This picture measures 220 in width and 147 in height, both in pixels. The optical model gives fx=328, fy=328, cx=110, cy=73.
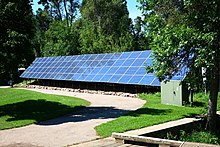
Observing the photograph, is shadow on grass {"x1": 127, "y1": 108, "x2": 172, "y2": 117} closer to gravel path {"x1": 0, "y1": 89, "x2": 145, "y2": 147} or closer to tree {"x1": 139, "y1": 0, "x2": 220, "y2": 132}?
gravel path {"x1": 0, "y1": 89, "x2": 145, "y2": 147}

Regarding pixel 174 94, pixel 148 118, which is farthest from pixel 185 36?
pixel 174 94

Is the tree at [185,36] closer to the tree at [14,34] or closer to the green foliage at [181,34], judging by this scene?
the green foliage at [181,34]

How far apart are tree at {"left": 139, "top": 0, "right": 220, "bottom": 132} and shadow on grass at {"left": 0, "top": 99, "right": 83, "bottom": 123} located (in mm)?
7536

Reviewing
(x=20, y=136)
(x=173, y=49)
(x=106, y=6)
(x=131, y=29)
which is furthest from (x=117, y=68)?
(x=131, y=29)

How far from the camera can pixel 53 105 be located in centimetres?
1997

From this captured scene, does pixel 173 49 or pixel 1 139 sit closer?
pixel 173 49

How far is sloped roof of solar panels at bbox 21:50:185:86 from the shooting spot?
83.9 feet

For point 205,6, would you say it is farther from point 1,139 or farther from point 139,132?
point 1,139

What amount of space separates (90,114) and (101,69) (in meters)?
13.9

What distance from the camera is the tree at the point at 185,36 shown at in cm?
901

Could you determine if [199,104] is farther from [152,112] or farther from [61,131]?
[61,131]

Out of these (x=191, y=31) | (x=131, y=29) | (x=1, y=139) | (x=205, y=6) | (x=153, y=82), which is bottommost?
(x=1, y=139)

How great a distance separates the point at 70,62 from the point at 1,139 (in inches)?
971

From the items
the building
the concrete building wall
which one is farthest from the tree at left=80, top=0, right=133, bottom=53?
the concrete building wall
